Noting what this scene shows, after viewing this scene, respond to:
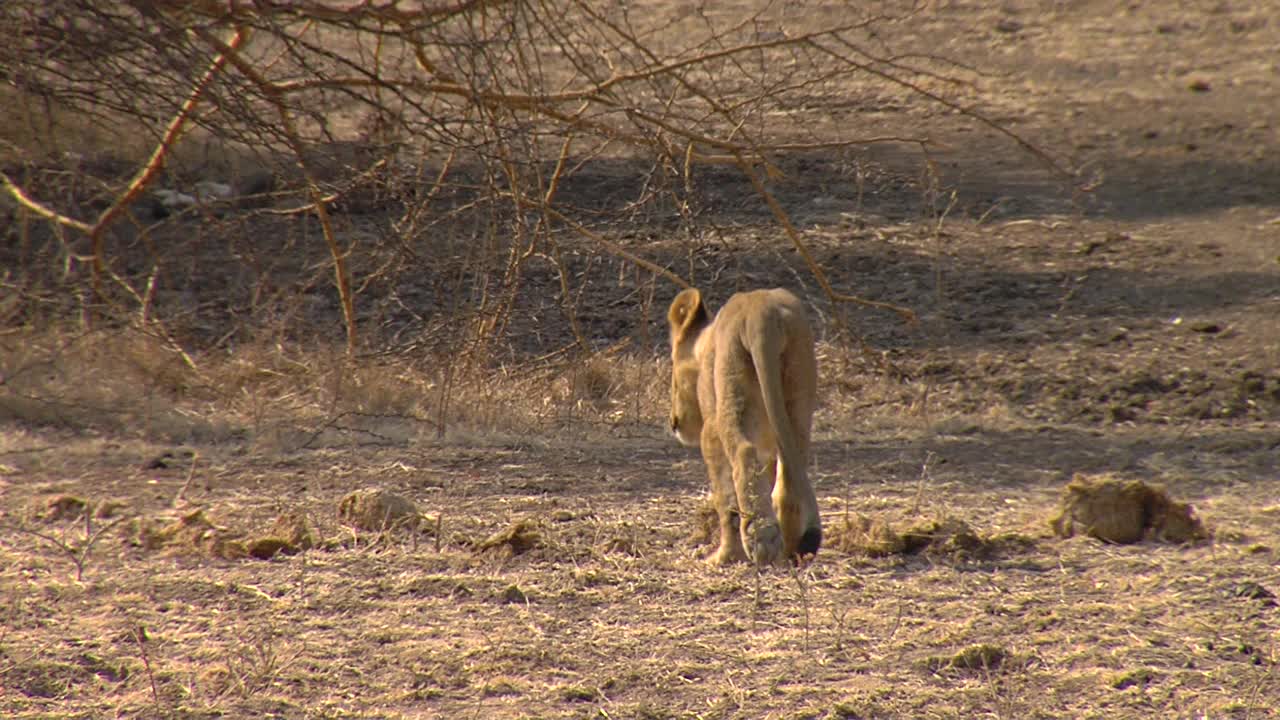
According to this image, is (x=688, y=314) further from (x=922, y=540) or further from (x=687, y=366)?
(x=922, y=540)

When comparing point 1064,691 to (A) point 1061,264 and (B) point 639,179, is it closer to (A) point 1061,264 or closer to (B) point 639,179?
(A) point 1061,264

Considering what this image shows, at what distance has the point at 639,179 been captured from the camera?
1380 centimetres

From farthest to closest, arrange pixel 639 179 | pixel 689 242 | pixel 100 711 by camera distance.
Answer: pixel 639 179 → pixel 689 242 → pixel 100 711

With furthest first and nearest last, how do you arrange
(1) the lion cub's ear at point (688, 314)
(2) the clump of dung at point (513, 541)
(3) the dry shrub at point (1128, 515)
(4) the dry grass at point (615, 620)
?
1. (1) the lion cub's ear at point (688, 314)
2. (3) the dry shrub at point (1128, 515)
3. (2) the clump of dung at point (513, 541)
4. (4) the dry grass at point (615, 620)

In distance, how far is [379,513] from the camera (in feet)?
19.9

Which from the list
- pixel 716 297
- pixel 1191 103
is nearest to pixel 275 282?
pixel 716 297

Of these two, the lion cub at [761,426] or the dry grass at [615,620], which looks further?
the lion cub at [761,426]

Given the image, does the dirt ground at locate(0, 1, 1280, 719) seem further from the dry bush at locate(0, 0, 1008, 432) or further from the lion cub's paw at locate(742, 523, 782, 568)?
the dry bush at locate(0, 0, 1008, 432)

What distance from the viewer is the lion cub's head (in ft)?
21.0

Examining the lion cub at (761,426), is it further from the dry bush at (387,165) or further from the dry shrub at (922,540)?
the dry bush at (387,165)

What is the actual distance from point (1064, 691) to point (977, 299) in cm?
745

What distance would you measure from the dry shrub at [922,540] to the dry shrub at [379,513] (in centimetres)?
171

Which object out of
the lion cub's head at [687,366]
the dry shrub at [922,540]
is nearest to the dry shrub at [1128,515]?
the dry shrub at [922,540]

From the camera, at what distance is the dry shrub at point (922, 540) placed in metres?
5.82
